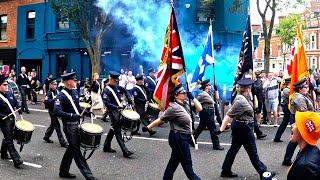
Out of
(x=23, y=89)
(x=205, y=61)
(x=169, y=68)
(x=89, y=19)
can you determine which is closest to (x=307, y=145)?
(x=169, y=68)

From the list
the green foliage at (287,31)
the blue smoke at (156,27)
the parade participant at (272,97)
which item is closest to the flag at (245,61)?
the parade participant at (272,97)

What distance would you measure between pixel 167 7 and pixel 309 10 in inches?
2535

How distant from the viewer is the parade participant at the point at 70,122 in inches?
309

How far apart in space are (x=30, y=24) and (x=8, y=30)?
2.53 meters

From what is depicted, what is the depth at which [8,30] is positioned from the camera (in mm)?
33219

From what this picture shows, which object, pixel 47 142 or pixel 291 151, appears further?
pixel 47 142

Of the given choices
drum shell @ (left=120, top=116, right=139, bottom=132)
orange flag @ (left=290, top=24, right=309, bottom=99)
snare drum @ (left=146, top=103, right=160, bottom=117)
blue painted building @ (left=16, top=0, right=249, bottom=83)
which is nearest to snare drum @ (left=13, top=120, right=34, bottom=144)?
Result: drum shell @ (left=120, top=116, right=139, bottom=132)

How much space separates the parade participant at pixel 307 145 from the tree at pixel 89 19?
69.3ft

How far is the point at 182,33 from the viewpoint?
24156 mm

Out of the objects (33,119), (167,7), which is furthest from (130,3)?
(33,119)

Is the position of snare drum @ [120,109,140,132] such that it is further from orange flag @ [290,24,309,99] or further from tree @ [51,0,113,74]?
tree @ [51,0,113,74]

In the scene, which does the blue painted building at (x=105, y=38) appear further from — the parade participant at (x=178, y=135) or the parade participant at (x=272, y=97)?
the parade participant at (x=178, y=135)

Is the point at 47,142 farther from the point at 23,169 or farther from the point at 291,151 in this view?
the point at 291,151

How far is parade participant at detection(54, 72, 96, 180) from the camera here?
25.7 ft
